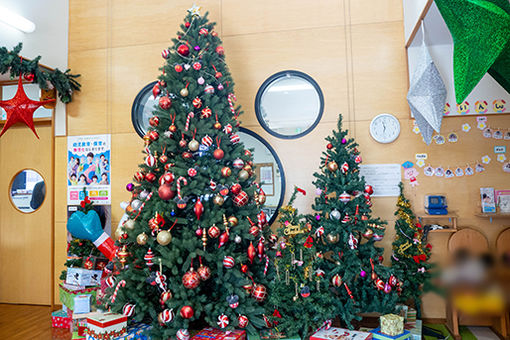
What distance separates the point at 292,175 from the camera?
320 centimetres

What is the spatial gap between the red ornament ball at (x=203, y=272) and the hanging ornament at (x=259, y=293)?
0.33m

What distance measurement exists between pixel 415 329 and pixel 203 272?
5.11ft

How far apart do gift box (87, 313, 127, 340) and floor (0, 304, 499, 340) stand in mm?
865

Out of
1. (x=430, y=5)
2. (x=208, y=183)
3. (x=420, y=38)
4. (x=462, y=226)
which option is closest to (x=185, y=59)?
(x=208, y=183)

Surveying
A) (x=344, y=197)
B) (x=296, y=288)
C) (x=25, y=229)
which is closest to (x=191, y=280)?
(x=296, y=288)

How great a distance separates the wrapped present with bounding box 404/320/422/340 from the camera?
2.39 m

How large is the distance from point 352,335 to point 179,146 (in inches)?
67.3

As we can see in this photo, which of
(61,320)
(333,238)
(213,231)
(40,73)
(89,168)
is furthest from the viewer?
(89,168)

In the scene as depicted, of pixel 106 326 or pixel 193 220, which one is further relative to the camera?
pixel 193 220

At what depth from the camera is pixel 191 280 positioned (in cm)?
214

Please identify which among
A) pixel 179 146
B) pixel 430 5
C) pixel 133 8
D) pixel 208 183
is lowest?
pixel 208 183

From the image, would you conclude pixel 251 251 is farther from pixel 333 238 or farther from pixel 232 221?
pixel 333 238

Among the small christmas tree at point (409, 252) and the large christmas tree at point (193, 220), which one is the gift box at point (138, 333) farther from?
the small christmas tree at point (409, 252)

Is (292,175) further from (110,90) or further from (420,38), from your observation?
(110,90)
